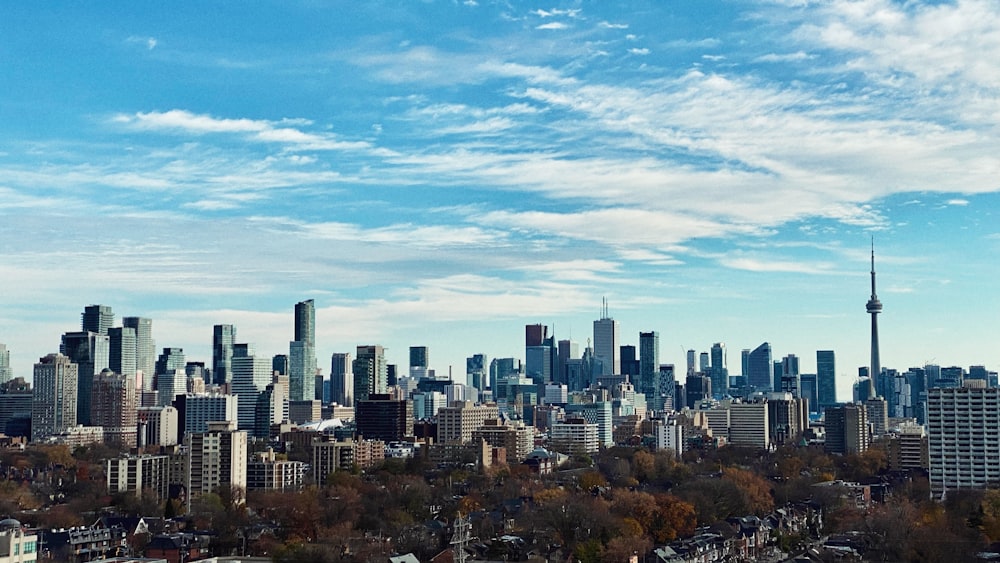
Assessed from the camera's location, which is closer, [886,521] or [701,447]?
[886,521]

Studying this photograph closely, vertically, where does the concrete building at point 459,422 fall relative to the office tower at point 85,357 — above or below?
below

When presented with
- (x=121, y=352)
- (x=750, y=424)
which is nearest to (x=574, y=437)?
(x=750, y=424)

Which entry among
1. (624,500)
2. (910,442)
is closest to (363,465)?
(624,500)

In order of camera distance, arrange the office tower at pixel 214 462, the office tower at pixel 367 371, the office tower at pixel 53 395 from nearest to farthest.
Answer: the office tower at pixel 214 462 → the office tower at pixel 53 395 → the office tower at pixel 367 371

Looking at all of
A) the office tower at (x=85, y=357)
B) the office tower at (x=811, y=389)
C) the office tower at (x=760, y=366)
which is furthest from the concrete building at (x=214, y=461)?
the office tower at (x=760, y=366)

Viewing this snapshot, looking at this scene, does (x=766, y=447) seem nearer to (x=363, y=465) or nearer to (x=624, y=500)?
(x=363, y=465)

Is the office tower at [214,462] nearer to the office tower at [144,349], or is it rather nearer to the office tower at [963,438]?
the office tower at [963,438]

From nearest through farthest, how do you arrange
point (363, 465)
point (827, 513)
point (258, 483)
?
1. point (827, 513)
2. point (258, 483)
3. point (363, 465)
